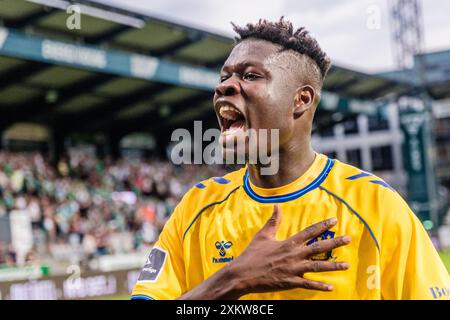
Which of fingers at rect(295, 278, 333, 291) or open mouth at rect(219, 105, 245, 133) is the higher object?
open mouth at rect(219, 105, 245, 133)

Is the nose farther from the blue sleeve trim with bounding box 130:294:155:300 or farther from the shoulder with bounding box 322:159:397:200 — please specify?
the blue sleeve trim with bounding box 130:294:155:300

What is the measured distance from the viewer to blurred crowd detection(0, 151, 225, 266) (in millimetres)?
17359

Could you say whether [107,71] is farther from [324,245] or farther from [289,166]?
[324,245]

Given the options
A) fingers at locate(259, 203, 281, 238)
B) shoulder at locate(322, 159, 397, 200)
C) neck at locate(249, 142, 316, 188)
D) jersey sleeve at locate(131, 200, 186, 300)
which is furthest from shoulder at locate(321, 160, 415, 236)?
jersey sleeve at locate(131, 200, 186, 300)

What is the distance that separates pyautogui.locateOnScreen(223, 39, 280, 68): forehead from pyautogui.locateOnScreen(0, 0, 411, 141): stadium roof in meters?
14.5

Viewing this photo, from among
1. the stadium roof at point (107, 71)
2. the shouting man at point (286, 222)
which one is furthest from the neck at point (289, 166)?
the stadium roof at point (107, 71)

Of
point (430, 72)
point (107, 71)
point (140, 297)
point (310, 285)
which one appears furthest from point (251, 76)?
point (430, 72)

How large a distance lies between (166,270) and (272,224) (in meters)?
0.59

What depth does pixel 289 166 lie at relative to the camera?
2.85 meters

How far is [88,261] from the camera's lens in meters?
17.4

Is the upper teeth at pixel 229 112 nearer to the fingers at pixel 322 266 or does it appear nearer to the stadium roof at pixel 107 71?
the fingers at pixel 322 266

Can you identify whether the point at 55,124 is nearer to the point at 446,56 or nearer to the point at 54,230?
the point at 54,230
